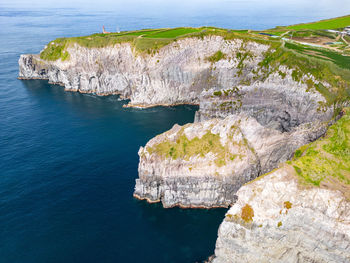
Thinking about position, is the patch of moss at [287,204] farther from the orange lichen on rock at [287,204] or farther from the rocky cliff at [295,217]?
→ the rocky cliff at [295,217]

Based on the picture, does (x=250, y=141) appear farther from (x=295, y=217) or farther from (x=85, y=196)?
(x=85, y=196)

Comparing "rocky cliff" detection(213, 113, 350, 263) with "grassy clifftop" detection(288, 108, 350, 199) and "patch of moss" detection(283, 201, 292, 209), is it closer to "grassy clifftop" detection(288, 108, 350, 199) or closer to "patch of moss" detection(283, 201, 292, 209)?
"grassy clifftop" detection(288, 108, 350, 199)

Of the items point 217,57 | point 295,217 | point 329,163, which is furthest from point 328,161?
point 217,57

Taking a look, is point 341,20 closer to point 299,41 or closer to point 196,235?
point 299,41

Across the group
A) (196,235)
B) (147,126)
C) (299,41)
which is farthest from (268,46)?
(196,235)

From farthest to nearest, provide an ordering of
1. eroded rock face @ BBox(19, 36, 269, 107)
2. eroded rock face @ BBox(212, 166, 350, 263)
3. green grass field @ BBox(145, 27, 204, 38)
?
green grass field @ BBox(145, 27, 204, 38), eroded rock face @ BBox(19, 36, 269, 107), eroded rock face @ BBox(212, 166, 350, 263)

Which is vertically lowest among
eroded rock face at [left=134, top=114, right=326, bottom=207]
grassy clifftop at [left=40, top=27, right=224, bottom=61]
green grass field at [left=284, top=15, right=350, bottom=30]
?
eroded rock face at [left=134, top=114, right=326, bottom=207]

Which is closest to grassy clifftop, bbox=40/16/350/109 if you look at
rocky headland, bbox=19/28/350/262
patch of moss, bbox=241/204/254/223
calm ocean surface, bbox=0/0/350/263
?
rocky headland, bbox=19/28/350/262
